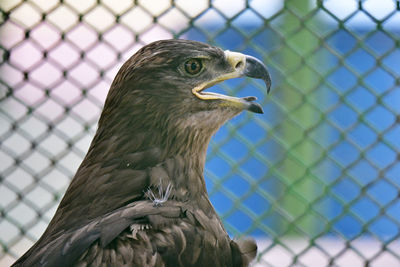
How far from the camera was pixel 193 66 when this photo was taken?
2965mm

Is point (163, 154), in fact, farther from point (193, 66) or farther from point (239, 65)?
point (239, 65)

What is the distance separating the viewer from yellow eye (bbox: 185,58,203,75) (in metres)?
2.96

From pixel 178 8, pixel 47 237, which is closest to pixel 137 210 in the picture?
pixel 47 237

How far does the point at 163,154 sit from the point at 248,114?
6.29 ft

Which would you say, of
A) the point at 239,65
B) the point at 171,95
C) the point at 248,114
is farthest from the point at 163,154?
the point at 248,114

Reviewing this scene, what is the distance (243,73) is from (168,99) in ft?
1.10

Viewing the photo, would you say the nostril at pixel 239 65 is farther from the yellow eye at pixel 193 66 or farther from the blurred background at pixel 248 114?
the blurred background at pixel 248 114

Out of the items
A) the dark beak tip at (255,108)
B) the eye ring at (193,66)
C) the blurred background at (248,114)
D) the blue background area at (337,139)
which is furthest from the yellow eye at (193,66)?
the blue background area at (337,139)

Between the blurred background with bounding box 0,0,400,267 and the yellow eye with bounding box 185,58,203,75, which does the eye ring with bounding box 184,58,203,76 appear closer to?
the yellow eye with bounding box 185,58,203,75

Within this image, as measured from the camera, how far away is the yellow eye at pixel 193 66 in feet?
9.70

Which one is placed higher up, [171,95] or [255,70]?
[255,70]

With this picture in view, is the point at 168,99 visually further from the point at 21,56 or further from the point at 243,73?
the point at 21,56

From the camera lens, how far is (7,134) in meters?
4.71

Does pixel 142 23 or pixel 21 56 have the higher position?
pixel 142 23
